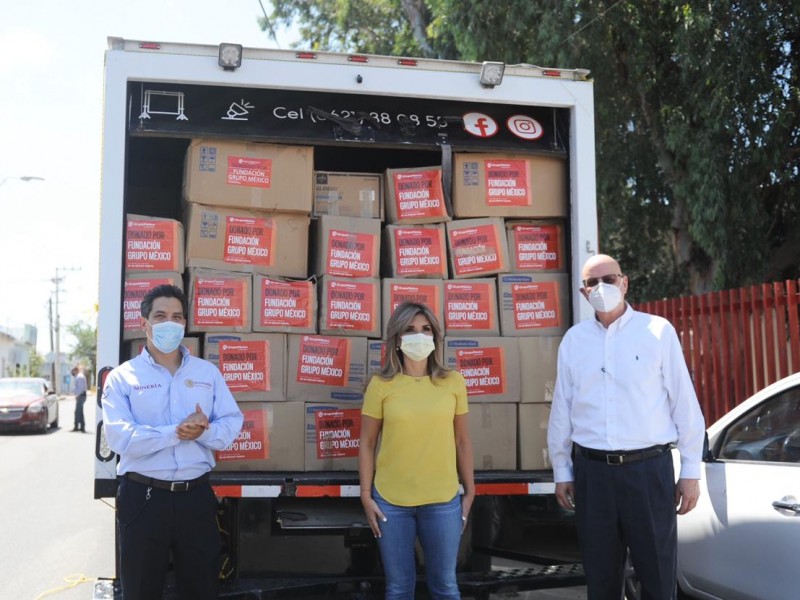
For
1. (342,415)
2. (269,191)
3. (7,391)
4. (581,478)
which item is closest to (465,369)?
(342,415)

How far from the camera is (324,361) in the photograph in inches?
172

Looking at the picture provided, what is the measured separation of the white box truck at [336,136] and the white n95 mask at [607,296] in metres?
0.75

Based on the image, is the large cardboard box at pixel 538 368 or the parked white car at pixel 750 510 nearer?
the parked white car at pixel 750 510

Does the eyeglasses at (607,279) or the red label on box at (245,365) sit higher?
the eyeglasses at (607,279)

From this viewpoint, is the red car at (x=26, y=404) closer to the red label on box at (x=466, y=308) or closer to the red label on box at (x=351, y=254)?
the red label on box at (x=351, y=254)

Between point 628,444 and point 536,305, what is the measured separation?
125 cm

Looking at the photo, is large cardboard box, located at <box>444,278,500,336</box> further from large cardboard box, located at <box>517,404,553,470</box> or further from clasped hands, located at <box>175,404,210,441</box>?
clasped hands, located at <box>175,404,210,441</box>

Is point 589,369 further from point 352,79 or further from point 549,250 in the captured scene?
point 352,79

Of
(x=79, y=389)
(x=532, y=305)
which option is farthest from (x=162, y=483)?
(x=79, y=389)

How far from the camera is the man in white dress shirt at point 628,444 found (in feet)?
11.3

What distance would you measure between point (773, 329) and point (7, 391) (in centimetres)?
1757

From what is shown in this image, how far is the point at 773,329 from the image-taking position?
754cm

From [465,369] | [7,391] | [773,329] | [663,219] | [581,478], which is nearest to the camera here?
[581,478]

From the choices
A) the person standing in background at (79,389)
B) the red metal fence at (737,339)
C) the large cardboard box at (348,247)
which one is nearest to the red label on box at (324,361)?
the large cardboard box at (348,247)
